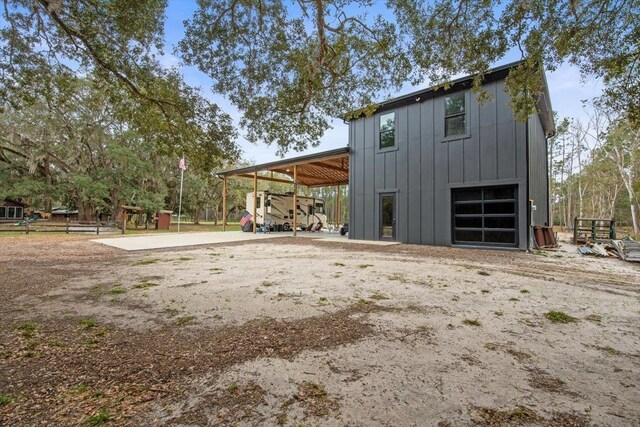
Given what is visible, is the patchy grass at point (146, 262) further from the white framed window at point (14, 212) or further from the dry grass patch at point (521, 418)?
the white framed window at point (14, 212)

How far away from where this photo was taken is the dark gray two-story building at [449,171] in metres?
9.77

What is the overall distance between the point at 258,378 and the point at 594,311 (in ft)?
12.9

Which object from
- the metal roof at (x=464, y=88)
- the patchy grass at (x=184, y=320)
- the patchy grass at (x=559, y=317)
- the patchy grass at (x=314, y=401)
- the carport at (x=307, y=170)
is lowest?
the patchy grass at (x=314, y=401)

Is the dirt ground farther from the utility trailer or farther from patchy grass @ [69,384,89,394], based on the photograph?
the utility trailer

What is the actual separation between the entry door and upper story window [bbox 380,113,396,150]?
2.17 meters

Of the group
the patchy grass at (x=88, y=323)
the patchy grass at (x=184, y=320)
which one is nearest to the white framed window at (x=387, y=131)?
the patchy grass at (x=184, y=320)

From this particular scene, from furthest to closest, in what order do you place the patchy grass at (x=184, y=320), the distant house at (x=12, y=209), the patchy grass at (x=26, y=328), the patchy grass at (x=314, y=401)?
1. the distant house at (x=12, y=209)
2. the patchy grass at (x=184, y=320)
3. the patchy grass at (x=26, y=328)
4. the patchy grass at (x=314, y=401)

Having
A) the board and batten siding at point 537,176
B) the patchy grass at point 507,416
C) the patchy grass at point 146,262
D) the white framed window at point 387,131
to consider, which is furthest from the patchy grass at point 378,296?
the white framed window at point 387,131

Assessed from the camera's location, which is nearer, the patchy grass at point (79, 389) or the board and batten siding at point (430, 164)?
the patchy grass at point (79, 389)

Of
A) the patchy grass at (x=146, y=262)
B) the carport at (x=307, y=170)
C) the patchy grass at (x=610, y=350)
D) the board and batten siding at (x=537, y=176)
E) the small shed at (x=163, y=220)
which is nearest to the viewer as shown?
the patchy grass at (x=610, y=350)

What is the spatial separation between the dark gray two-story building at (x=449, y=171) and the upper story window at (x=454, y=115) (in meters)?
0.04

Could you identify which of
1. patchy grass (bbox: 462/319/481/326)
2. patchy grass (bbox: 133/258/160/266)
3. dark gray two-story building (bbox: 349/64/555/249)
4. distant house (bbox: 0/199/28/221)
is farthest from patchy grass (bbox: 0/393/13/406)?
distant house (bbox: 0/199/28/221)

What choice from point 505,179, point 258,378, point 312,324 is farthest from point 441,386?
point 505,179

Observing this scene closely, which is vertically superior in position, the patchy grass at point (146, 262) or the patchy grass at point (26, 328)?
the patchy grass at point (146, 262)
